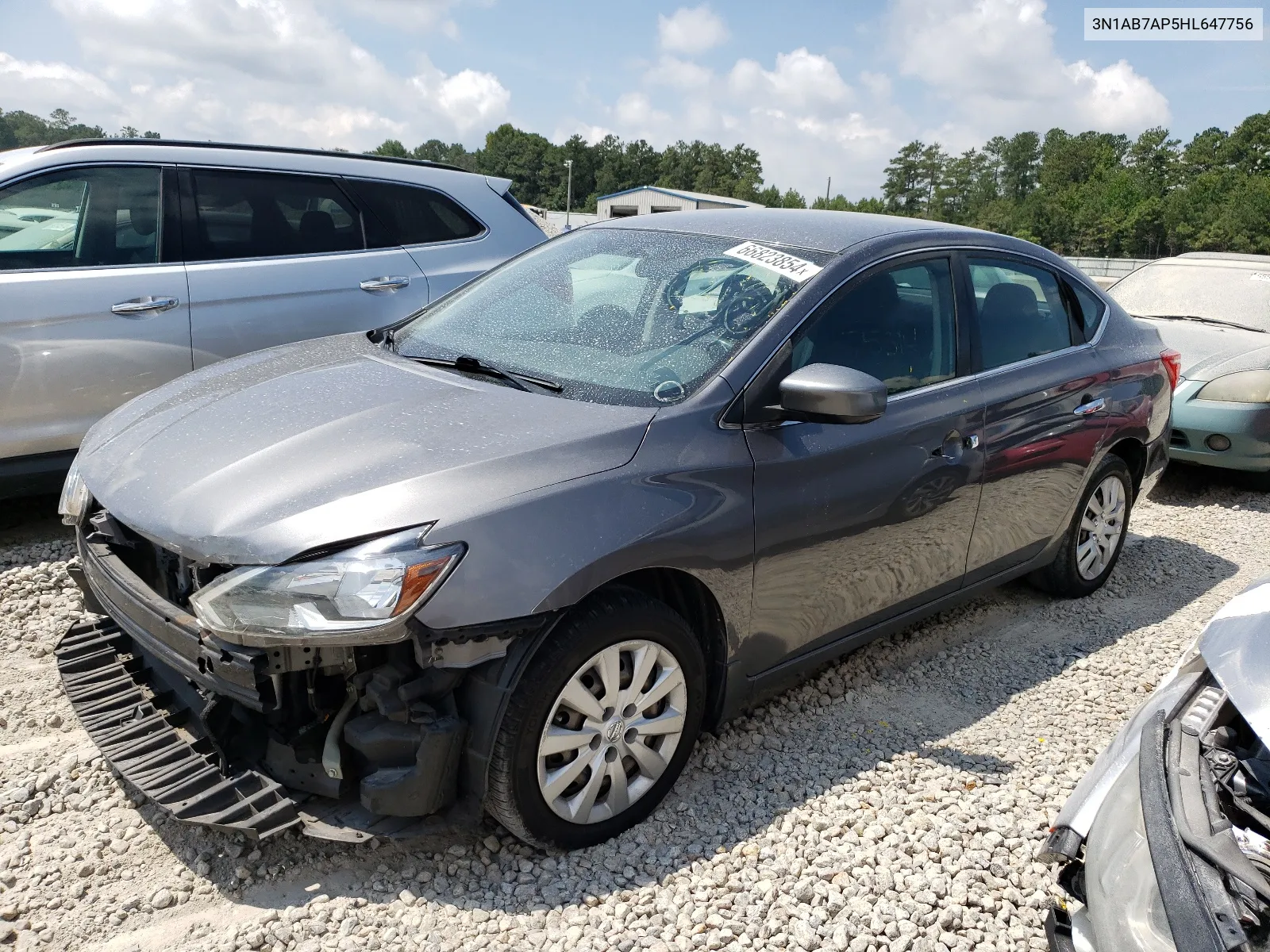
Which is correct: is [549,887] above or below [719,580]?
below

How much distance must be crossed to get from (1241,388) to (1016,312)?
3589mm

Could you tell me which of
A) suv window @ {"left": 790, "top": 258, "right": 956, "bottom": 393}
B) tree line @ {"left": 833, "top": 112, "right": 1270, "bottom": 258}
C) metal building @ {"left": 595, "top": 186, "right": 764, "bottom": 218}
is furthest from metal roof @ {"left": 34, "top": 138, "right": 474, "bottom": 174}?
metal building @ {"left": 595, "top": 186, "right": 764, "bottom": 218}

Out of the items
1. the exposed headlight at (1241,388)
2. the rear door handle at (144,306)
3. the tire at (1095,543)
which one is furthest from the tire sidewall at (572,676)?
the exposed headlight at (1241,388)

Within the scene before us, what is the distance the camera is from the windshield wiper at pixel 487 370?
3.04 meters

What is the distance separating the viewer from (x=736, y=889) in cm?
273

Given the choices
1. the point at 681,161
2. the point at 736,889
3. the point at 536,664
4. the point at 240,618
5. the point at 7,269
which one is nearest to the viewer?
the point at 240,618

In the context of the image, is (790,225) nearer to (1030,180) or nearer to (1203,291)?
Result: (1203,291)

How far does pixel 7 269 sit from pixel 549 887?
375 cm

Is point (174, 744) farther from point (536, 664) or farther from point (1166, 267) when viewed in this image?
point (1166, 267)

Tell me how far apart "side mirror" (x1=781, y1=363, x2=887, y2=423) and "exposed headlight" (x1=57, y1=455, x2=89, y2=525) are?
211 cm

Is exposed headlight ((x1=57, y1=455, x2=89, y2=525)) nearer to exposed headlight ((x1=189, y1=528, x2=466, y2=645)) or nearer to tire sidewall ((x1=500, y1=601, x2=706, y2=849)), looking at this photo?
exposed headlight ((x1=189, y1=528, x2=466, y2=645))

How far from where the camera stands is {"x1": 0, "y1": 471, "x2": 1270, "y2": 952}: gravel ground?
253 cm

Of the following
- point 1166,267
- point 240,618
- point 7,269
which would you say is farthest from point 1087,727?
point 1166,267

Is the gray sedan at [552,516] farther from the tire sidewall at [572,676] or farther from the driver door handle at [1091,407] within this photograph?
the driver door handle at [1091,407]
